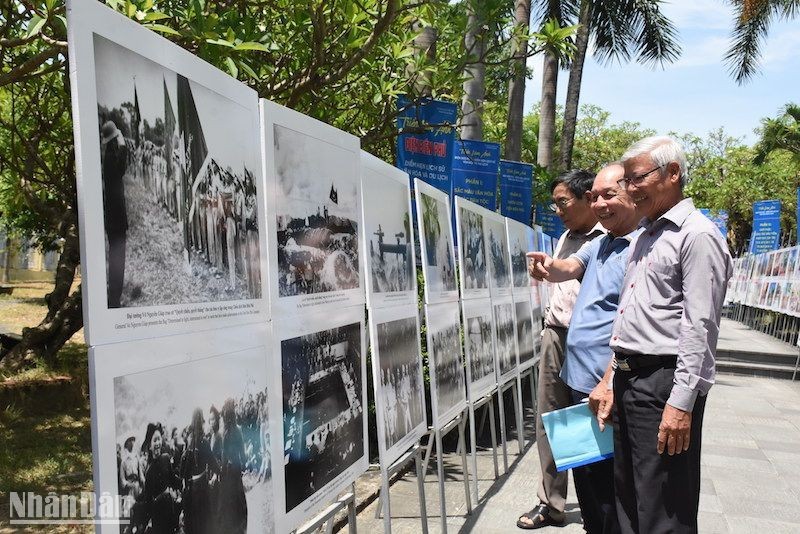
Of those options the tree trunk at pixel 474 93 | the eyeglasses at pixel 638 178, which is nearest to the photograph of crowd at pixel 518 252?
the tree trunk at pixel 474 93

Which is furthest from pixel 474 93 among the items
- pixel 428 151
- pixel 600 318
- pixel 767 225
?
pixel 767 225

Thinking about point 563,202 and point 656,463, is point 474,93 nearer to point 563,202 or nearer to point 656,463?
point 563,202

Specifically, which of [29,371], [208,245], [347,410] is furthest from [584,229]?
[29,371]

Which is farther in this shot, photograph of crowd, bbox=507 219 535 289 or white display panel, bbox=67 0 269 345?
photograph of crowd, bbox=507 219 535 289

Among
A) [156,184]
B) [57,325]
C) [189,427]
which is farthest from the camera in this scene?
[57,325]

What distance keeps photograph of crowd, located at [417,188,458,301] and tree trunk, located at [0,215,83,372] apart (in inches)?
203

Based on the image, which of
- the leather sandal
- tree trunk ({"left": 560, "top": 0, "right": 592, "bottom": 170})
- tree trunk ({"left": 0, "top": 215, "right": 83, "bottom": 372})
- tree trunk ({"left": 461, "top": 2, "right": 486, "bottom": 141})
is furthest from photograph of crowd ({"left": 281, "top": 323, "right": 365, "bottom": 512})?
tree trunk ({"left": 560, "top": 0, "right": 592, "bottom": 170})

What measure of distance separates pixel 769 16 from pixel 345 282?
27.3 meters

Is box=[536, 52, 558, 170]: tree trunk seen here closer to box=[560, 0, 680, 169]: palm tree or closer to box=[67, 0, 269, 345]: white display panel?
box=[560, 0, 680, 169]: palm tree

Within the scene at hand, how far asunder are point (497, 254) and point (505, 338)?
2.17ft

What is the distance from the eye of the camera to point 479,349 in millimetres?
5090

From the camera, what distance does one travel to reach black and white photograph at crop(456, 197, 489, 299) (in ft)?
16.0

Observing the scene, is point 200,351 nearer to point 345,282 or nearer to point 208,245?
point 208,245

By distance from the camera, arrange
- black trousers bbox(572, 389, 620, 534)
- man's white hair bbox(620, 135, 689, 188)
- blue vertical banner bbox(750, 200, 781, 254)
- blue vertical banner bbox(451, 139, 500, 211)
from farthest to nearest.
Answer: blue vertical banner bbox(750, 200, 781, 254)
blue vertical banner bbox(451, 139, 500, 211)
black trousers bbox(572, 389, 620, 534)
man's white hair bbox(620, 135, 689, 188)
